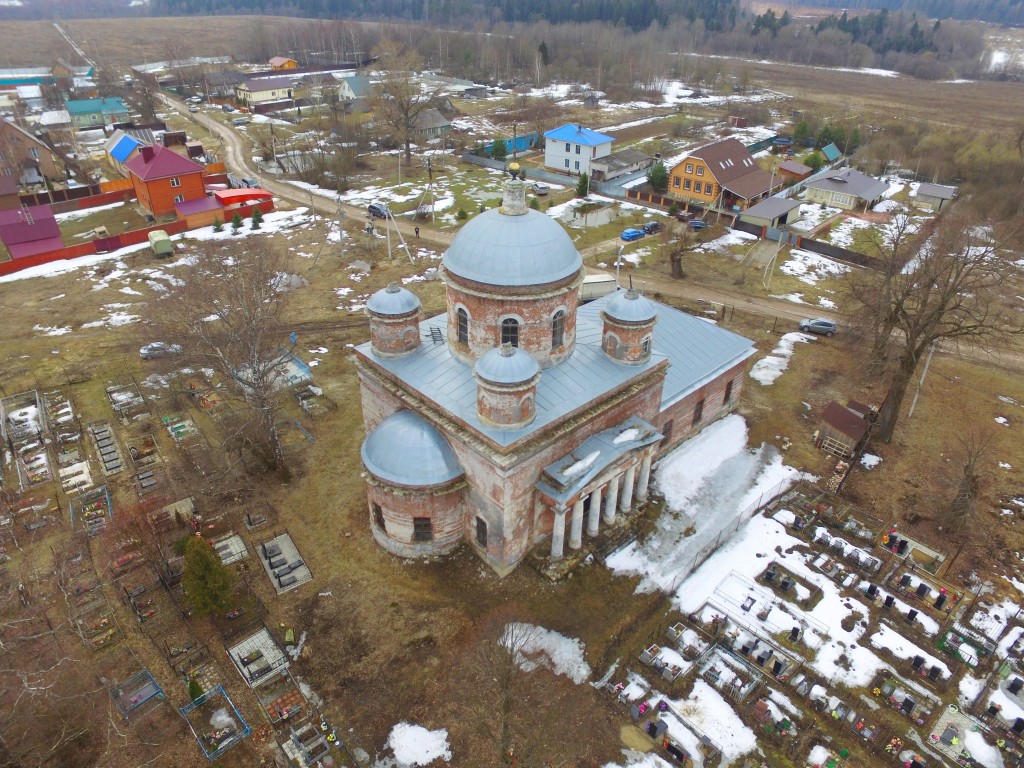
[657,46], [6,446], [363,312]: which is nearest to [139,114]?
[363,312]

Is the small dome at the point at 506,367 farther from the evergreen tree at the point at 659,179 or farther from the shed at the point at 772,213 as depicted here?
the evergreen tree at the point at 659,179

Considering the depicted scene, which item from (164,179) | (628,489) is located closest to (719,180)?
(628,489)

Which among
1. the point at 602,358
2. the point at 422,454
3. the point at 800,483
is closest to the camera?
the point at 422,454

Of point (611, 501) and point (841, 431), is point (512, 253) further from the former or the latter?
point (841, 431)

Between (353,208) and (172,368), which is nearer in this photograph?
(172,368)

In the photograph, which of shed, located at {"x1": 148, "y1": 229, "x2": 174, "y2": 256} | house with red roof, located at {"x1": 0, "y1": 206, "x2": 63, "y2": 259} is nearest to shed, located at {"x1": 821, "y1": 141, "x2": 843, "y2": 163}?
shed, located at {"x1": 148, "y1": 229, "x2": 174, "y2": 256}

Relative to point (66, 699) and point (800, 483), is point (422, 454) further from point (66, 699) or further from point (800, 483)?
point (800, 483)
